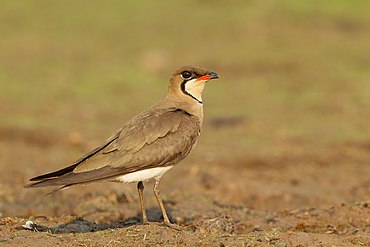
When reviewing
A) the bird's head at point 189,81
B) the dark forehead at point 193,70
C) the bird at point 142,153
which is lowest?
the bird at point 142,153

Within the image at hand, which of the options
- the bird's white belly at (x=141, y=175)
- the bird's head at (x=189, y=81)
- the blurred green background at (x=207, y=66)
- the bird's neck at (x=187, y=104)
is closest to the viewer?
the bird's white belly at (x=141, y=175)

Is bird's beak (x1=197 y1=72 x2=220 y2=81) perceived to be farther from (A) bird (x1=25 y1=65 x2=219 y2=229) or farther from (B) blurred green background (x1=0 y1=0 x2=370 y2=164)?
(B) blurred green background (x1=0 y1=0 x2=370 y2=164)

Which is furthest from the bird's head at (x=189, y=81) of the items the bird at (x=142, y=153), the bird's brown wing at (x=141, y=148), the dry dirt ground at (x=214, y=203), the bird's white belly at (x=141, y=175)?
the dry dirt ground at (x=214, y=203)

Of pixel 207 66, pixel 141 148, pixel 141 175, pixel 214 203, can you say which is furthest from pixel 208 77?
pixel 207 66

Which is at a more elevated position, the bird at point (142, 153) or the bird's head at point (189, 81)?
the bird's head at point (189, 81)

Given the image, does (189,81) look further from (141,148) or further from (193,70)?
(141,148)

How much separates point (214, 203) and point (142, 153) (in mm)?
1876

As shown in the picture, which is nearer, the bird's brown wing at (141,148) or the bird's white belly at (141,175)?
the bird's brown wing at (141,148)

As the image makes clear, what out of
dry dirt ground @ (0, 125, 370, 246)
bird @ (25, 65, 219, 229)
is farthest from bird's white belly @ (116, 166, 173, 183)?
dry dirt ground @ (0, 125, 370, 246)

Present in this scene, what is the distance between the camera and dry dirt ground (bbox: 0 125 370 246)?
551 centimetres

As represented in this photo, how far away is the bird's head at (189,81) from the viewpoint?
22.8 ft

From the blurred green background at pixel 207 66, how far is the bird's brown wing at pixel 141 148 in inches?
163

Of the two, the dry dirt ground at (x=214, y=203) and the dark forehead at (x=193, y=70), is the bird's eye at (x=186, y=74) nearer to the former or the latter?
the dark forehead at (x=193, y=70)

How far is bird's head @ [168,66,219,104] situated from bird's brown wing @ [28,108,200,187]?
0.40m
